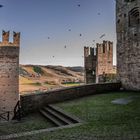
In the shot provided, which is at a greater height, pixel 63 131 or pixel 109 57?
pixel 109 57

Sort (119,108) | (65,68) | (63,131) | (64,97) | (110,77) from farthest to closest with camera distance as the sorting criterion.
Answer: (65,68) < (110,77) < (64,97) < (119,108) < (63,131)

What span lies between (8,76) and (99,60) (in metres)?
A: 21.1

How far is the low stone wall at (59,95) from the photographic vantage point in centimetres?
1162

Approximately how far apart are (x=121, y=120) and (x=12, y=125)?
426 cm

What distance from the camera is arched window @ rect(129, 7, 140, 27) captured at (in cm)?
1589

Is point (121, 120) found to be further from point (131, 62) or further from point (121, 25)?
point (121, 25)

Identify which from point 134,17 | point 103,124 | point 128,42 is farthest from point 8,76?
point 103,124

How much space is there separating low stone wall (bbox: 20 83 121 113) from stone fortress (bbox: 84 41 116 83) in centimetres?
2494

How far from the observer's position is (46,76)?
226ft

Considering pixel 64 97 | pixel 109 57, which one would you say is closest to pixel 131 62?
pixel 64 97

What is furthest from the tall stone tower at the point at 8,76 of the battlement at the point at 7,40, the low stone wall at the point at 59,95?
the low stone wall at the point at 59,95

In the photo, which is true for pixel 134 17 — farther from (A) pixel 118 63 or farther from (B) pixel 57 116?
(B) pixel 57 116

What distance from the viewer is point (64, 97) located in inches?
528

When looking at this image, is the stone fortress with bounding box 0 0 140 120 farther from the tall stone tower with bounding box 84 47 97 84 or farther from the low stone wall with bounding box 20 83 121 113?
the tall stone tower with bounding box 84 47 97 84
